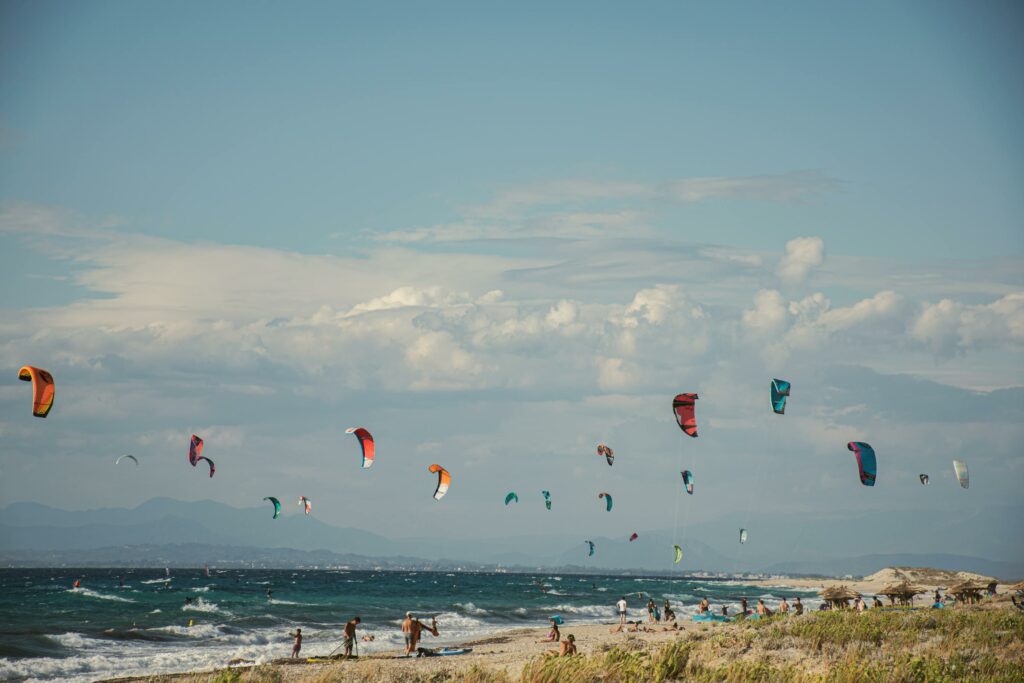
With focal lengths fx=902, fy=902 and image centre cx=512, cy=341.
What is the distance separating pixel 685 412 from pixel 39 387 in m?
17.1

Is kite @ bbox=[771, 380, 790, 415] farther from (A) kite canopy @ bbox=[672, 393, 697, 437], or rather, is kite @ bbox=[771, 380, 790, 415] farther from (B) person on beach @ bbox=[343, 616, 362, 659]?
(B) person on beach @ bbox=[343, 616, 362, 659]

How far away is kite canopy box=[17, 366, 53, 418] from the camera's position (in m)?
18.5

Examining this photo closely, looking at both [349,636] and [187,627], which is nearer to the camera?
[349,636]

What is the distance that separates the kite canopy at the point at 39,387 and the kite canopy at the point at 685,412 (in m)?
16.2

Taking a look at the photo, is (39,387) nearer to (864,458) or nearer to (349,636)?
(349,636)

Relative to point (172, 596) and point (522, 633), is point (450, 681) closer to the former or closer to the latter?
point (522, 633)

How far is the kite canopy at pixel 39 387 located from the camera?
18453 mm

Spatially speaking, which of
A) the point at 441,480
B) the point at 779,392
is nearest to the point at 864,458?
the point at 779,392

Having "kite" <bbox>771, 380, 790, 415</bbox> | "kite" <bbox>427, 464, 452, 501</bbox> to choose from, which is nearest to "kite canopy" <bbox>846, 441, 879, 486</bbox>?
"kite" <bbox>771, 380, 790, 415</bbox>

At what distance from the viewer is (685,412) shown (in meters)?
26.8

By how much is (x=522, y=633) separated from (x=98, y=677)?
16683 millimetres

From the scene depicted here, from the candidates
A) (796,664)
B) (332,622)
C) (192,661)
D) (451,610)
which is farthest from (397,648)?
(451,610)

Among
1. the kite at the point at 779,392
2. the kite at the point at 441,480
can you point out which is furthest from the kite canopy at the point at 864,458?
the kite at the point at 441,480

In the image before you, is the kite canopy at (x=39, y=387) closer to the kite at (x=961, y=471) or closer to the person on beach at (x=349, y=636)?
the person on beach at (x=349, y=636)
